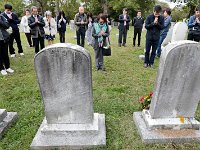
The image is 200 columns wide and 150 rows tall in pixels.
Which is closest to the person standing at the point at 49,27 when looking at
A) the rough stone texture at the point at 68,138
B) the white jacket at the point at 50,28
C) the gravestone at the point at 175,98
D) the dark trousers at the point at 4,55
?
the white jacket at the point at 50,28

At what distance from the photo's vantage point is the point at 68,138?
12.5 feet

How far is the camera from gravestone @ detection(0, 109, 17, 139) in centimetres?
412

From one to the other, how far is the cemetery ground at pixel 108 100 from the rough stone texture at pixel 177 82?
0.58 m

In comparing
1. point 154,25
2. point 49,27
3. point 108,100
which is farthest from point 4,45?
point 154,25

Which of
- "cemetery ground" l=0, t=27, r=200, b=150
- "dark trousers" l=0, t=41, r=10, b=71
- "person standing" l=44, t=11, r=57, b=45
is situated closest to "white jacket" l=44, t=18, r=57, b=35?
"person standing" l=44, t=11, r=57, b=45

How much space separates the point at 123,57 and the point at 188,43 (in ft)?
19.2

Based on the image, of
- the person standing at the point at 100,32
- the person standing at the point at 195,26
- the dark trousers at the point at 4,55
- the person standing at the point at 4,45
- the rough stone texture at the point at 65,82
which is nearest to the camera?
the rough stone texture at the point at 65,82

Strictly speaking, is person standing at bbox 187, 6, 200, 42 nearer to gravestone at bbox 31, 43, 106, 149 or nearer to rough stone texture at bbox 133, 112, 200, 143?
rough stone texture at bbox 133, 112, 200, 143

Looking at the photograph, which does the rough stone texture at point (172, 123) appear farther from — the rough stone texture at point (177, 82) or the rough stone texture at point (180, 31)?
the rough stone texture at point (180, 31)

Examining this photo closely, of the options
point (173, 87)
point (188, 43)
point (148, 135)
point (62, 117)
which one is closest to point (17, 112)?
point (62, 117)

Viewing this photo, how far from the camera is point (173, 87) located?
3.74m

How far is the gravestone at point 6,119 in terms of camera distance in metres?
4.12

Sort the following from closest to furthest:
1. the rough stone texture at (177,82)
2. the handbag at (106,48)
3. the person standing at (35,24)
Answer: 1. the rough stone texture at (177,82)
2. the handbag at (106,48)
3. the person standing at (35,24)

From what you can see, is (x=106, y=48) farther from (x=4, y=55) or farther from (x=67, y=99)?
(x=67, y=99)
